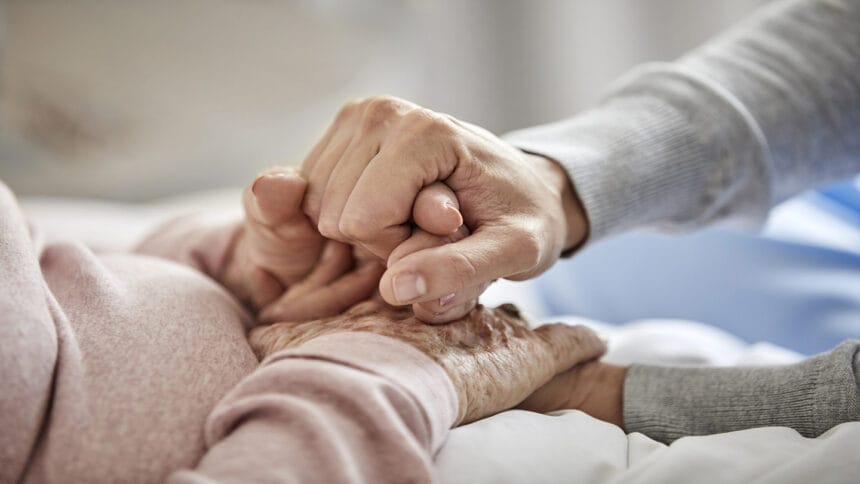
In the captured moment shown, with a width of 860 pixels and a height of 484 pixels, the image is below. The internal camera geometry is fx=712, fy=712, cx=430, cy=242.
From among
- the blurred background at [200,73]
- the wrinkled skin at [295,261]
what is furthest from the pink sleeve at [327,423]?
the blurred background at [200,73]

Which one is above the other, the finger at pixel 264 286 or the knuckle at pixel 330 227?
the knuckle at pixel 330 227

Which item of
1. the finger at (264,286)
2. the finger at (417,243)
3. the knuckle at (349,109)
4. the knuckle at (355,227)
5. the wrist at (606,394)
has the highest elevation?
the knuckle at (349,109)

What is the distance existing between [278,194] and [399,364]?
0.75 feet

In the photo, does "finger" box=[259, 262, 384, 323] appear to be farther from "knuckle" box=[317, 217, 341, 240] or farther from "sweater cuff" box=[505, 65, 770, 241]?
"sweater cuff" box=[505, 65, 770, 241]

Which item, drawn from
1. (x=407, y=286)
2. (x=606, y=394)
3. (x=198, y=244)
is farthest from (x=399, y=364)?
(x=198, y=244)

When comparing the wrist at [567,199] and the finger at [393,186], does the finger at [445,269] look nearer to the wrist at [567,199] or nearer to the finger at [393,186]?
the finger at [393,186]

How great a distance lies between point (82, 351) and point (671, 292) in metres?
0.90

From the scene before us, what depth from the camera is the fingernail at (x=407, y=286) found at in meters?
0.53

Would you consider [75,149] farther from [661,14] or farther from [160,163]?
[661,14]

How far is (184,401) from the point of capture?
1.65ft

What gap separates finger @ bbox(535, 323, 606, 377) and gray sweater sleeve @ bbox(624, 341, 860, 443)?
5cm

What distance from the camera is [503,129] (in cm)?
244

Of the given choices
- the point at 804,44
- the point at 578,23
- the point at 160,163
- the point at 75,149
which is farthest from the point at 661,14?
the point at 75,149

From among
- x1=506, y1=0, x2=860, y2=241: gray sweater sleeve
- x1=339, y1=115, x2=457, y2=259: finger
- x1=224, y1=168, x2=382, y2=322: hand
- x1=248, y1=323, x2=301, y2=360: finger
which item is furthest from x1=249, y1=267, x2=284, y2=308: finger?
x1=506, y1=0, x2=860, y2=241: gray sweater sleeve
